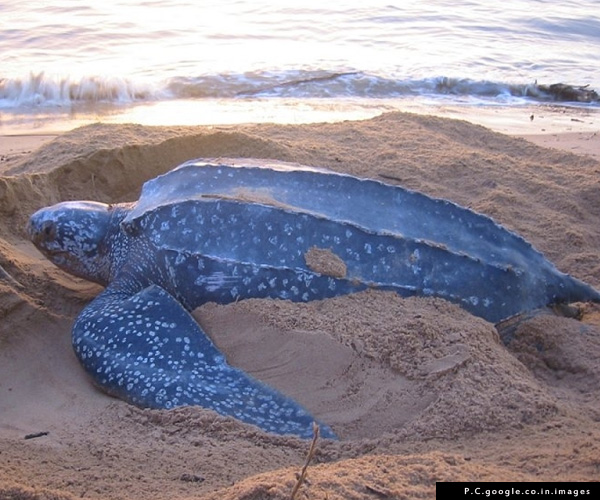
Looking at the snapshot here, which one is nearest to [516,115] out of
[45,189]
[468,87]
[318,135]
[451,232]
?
[468,87]

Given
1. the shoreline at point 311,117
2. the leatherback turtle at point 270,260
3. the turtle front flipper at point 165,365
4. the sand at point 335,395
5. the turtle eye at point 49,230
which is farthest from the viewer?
the shoreline at point 311,117

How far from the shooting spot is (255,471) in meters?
1.63

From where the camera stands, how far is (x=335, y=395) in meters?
2.02

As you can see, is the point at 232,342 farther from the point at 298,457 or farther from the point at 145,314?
the point at 298,457

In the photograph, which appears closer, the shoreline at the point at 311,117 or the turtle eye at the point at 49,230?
the turtle eye at the point at 49,230

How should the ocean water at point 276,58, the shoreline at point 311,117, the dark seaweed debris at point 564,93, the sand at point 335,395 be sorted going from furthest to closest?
the dark seaweed debris at point 564,93, the ocean water at point 276,58, the shoreline at point 311,117, the sand at point 335,395

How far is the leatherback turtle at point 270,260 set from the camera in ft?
7.39

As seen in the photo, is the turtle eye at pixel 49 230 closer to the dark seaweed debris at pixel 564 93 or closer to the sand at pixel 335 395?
the sand at pixel 335 395

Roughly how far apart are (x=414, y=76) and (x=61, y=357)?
542cm

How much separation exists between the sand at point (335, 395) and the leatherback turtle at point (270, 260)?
89 mm

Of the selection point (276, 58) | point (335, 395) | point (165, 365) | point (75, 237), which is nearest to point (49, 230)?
point (75, 237)

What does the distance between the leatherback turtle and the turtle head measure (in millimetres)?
202

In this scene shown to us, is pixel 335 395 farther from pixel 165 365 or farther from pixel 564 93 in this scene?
pixel 564 93

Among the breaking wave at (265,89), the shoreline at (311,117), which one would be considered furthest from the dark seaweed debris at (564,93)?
the shoreline at (311,117)
